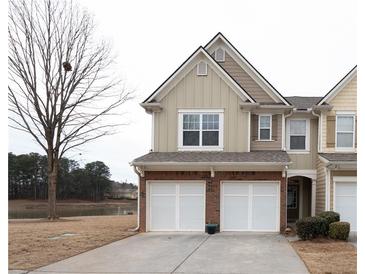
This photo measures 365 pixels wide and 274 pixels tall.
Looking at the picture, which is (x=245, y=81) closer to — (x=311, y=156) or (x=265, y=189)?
(x=311, y=156)

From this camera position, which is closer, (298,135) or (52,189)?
(298,135)

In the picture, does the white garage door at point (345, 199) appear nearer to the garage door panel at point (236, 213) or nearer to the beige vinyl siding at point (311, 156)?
the beige vinyl siding at point (311, 156)

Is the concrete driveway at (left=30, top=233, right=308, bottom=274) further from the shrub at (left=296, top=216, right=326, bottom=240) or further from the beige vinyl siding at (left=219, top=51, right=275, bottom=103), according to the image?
the beige vinyl siding at (left=219, top=51, right=275, bottom=103)

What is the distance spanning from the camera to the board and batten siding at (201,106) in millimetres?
19703

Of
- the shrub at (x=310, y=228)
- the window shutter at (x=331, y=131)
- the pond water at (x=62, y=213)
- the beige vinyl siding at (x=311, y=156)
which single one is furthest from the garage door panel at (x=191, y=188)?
the pond water at (x=62, y=213)

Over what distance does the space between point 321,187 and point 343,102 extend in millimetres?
4095

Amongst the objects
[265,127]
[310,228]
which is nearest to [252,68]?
[265,127]

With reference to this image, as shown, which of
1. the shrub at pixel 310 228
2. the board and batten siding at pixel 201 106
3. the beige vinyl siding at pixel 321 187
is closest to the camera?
the shrub at pixel 310 228

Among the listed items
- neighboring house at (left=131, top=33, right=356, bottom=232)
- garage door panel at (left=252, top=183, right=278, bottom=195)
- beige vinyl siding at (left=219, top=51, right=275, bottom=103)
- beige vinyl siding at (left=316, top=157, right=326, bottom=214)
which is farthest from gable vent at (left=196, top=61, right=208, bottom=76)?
beige vinyl siding at (left=316, top=157, right=326, bottom=214)

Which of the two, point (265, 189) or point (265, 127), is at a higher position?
point (265, 127)

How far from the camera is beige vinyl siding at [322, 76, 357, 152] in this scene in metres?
20.2

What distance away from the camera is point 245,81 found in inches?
848

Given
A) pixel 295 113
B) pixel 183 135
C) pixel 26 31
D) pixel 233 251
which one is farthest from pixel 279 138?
pixel 26 31
